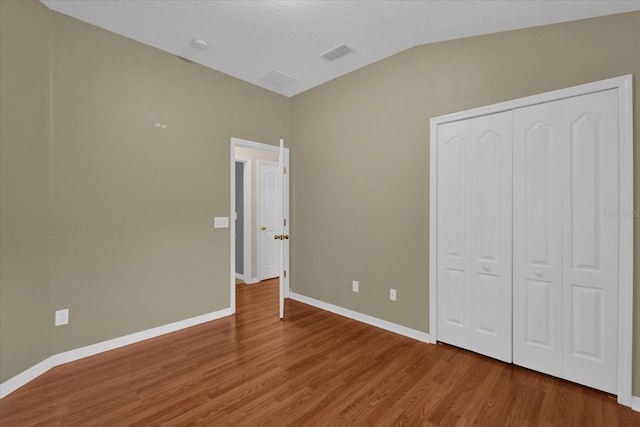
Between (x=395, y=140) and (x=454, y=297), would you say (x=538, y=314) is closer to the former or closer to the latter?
(x=454, y=297)

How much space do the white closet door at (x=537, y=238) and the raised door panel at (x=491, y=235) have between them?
6cm

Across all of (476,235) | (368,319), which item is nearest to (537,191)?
(476,235)

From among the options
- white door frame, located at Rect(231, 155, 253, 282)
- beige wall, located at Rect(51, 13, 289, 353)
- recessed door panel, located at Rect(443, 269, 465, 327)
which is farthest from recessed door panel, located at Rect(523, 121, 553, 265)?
white door frame, located at Rect(231, 155, 253, 282)

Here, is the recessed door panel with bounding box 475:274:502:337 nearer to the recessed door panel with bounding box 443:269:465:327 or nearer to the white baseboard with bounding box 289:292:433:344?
the recessed door panel with bounding box 443:269:465:327

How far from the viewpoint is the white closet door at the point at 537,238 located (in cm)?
231

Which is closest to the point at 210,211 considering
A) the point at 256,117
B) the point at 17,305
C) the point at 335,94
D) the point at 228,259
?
the point at 228,259

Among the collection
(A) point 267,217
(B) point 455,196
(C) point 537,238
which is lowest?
(C) point 537,238

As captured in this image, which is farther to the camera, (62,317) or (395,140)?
(395,140)

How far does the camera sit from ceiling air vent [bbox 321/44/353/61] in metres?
3.11

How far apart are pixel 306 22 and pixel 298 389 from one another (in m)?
3.08

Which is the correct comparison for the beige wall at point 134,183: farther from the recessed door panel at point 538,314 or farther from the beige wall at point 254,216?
the recessed door panel at point 538,314

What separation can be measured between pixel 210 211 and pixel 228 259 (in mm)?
657

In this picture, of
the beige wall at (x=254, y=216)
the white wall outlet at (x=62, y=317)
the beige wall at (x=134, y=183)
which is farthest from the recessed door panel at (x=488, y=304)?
the beige wall at (x=254, y=216)

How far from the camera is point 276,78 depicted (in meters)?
3.85
